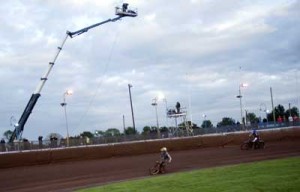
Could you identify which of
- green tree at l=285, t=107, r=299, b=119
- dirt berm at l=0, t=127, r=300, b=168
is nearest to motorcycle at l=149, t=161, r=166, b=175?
dirt berm at l=0, t=127, r=300, b=168

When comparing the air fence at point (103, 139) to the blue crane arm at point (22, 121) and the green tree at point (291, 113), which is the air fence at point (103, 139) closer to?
the blue crane arm at point (22, 121)

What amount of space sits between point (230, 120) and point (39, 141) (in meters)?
81.1

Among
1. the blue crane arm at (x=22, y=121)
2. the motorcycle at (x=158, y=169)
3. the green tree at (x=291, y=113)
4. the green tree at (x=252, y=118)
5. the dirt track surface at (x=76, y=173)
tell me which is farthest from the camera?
the green tree at (x=252, y=118)

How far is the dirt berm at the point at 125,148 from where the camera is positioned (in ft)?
130

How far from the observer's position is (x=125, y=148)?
47250mm

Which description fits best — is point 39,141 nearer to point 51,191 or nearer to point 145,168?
point 145,168

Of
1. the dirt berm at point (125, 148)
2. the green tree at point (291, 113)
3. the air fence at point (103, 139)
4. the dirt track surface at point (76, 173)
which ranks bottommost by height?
the dirt track surface at point (76, 173)

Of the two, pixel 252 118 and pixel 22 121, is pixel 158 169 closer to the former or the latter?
pixel 22 121

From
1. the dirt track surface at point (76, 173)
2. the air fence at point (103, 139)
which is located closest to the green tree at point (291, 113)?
the air fence at point (103, 139)

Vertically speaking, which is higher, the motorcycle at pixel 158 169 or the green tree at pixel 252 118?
the green tree at pixel 252 118

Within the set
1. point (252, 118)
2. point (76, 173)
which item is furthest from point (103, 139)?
point (252, 118)

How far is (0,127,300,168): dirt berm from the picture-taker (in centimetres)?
3962

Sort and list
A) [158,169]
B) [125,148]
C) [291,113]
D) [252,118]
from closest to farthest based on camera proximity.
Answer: [158,169], [125,148], [291,113], [252,118]

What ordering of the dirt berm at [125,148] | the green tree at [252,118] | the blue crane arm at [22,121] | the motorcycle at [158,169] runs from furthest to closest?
the green tree at [252,118] < the blue crane arm at [22,121] < the dirt berm at [125,148] < the motorcycle at [158,169]
